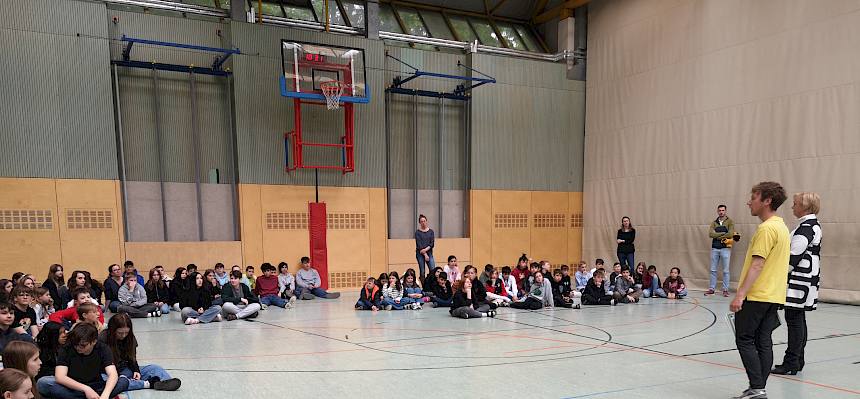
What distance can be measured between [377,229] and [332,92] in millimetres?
3881

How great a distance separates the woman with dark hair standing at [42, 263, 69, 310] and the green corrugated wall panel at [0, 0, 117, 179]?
309 cm

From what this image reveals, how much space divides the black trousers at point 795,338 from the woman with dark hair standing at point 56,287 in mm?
10407

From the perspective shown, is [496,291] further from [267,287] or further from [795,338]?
[795,338]

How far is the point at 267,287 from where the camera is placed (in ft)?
36.9

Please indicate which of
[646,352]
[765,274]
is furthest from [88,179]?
[765,274]

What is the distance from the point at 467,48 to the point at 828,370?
40.3 ft

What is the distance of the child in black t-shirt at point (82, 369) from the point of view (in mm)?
4070

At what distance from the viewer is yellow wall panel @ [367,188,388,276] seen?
14156 mm

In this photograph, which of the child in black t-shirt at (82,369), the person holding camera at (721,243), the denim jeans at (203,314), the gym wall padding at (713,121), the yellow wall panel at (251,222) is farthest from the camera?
the yellow wall panel at (251,222)

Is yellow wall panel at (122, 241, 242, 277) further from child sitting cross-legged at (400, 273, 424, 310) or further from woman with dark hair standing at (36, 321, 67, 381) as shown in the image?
woman with dark hair standing at (36, 321, 67, 381)

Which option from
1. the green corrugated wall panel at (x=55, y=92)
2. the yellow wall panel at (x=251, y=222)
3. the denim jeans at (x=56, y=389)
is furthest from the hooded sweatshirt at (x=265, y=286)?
the denim jeans at (x=56, y=389)

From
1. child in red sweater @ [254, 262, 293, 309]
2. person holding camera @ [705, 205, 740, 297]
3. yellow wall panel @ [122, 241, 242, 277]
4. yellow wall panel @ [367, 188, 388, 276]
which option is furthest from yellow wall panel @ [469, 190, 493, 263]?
yellow wall panel @ [122, 241, 242, 277]

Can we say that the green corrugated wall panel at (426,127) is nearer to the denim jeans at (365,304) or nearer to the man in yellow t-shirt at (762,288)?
the denim jeans at (365,304)

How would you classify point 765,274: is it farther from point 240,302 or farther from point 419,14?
point 419,14
